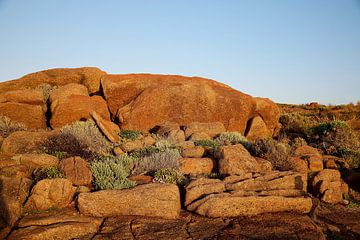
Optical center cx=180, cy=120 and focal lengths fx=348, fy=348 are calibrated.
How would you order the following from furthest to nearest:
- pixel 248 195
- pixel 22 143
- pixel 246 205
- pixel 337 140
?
1. pixel 337 140
2. pixel 22 143
3. pixel 248 195
4. pixel 246 205

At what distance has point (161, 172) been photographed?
841cm

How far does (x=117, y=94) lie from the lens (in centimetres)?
1585

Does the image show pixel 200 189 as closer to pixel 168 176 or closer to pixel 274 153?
pixel 168 176

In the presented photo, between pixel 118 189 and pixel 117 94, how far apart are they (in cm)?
914

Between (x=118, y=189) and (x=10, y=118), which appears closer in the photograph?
(x=118, y=189)

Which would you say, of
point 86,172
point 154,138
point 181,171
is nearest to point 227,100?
point 154,138

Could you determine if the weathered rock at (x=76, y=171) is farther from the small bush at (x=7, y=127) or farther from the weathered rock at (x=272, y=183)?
the small bush at (x=7, y=127)

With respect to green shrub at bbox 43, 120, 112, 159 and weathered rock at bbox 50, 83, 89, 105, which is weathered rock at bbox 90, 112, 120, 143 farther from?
weathered rock at bbox 50, 83, 89, 105

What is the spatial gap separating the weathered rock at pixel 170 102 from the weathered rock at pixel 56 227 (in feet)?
28.3

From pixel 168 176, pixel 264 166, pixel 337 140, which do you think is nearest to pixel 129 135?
pixel 168 176

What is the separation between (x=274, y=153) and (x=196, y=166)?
2.44 metres

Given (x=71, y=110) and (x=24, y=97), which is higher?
(x=24, y=97)

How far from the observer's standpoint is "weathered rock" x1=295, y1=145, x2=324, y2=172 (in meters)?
10.2

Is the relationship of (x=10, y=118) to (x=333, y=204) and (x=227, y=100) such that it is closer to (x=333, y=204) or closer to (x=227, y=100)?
(x=227, y=100)
